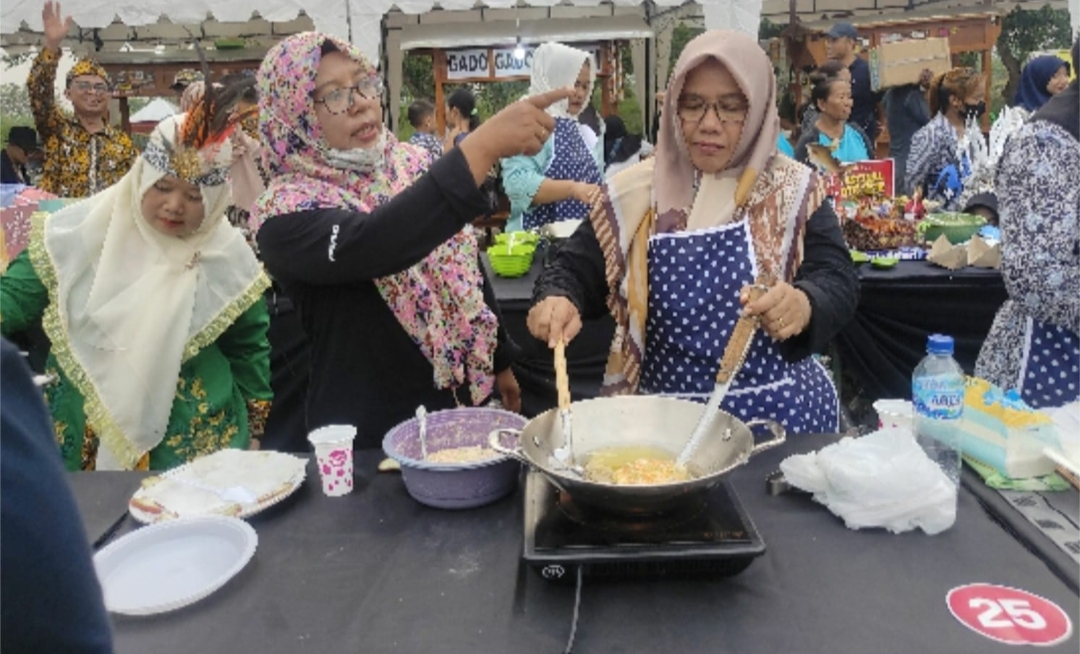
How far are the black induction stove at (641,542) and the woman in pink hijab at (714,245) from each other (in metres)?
0.62

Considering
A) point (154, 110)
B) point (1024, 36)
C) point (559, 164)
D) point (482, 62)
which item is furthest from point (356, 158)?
point (154, 110)

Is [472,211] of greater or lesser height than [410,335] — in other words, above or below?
above

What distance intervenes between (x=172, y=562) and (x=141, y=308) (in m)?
0.88

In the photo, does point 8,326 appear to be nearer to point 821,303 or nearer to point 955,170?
point 821,303

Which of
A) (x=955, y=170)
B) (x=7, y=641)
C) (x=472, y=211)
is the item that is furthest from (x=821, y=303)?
(x=955, y=170)

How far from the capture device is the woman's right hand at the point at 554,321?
1531 millimetres

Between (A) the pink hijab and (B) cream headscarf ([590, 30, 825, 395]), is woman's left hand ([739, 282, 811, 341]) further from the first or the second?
(A) the pink hijab

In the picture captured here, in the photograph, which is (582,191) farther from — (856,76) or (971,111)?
(971,111)

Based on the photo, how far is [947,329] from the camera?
140 inches

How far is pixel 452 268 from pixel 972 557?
1.16m

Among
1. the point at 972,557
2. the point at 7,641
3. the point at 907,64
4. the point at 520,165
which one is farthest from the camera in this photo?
the point at 907,64

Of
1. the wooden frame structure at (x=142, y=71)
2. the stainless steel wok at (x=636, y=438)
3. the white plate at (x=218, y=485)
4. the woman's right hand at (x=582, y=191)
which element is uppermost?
the wooden frame structure at (x=142, y=71)

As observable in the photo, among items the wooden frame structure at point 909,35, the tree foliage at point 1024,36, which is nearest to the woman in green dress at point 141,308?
the wooden frame structure at point 909,35

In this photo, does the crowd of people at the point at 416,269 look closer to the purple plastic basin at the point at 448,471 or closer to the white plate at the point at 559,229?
the purple plastic basin at the point at 448,471
